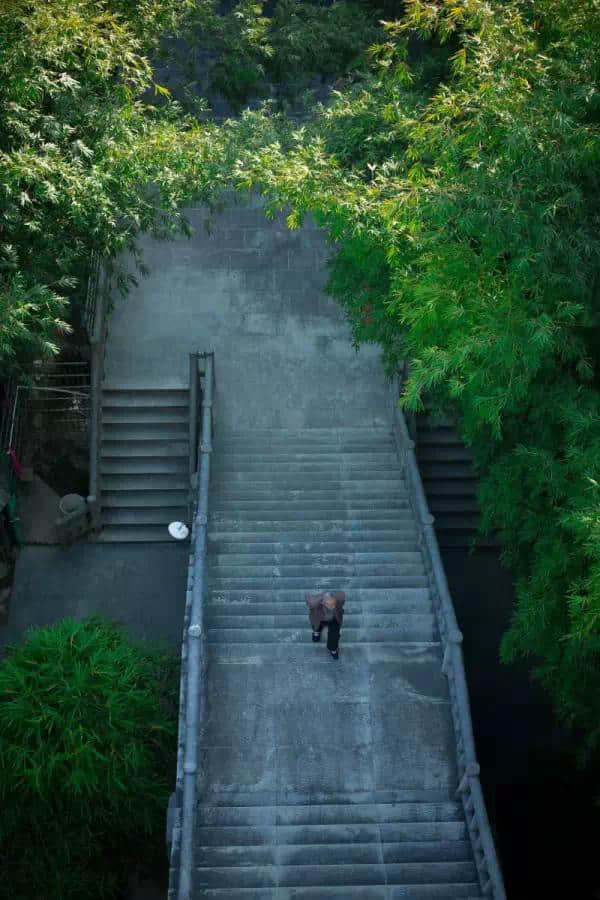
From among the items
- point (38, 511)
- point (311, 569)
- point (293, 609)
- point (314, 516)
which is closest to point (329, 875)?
point (293, 609)

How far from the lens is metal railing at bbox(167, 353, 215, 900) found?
967 centimetres

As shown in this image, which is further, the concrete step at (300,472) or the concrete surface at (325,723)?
the concrete step at (300,472)

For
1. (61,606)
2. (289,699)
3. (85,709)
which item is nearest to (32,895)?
(85,709)

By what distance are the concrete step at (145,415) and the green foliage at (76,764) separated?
19.4ft

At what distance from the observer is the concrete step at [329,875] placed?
9.91 metres

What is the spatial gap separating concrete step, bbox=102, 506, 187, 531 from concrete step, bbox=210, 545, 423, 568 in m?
3.64

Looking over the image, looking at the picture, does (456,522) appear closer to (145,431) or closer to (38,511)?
(145,431)

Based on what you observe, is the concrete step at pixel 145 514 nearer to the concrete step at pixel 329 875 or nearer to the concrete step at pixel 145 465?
the concrete step at pixel 145 465

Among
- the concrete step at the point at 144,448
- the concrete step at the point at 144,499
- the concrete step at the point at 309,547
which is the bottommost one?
the concrete step at the point at 309,547

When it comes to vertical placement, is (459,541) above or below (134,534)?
below

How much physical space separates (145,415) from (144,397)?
368 mm

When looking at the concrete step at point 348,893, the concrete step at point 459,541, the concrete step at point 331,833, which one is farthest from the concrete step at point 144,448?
the concrete step at point 348,893

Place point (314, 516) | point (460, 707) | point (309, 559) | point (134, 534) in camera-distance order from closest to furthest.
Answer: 1. point (460, 707)
2. point (309, 559)
3. point (314, 516)
4. point (134, 534)

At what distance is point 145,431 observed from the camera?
17.0 meters
